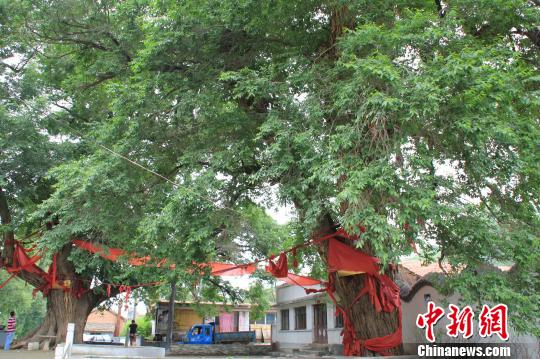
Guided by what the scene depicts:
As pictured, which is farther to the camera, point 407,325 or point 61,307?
point 61,307

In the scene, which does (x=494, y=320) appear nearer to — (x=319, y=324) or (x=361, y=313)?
(x=361, y=313)

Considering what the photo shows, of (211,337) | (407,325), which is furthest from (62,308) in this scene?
(407,325)

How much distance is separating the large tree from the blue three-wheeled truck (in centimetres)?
1208

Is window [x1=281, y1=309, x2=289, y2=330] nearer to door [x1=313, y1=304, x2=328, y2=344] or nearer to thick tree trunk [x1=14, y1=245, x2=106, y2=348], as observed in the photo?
door [x1=313, y1=304, x2=328, y2=344]

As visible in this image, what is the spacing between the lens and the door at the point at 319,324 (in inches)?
724

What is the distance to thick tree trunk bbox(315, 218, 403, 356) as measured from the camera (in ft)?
30.2

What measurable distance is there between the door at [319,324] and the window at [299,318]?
3.97 ft

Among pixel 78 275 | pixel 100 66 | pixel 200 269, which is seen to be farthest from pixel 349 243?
pixel 78 275

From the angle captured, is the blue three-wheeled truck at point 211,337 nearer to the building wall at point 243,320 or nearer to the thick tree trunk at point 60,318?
the thick tree trunk at point 60,318

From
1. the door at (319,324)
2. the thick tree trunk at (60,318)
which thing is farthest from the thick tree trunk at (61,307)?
the door at (319,324)

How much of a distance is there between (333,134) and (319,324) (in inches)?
513

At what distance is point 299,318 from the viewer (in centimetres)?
2078

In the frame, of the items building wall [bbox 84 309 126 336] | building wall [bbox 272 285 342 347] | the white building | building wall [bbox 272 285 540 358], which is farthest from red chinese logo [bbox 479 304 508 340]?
building wall [bbox 84 309 126 336]

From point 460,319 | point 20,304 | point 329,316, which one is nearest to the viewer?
point 460,319
